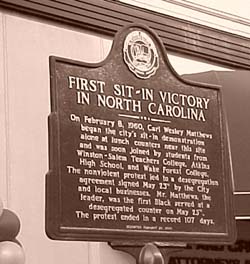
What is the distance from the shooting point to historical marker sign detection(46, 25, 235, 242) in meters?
4.43

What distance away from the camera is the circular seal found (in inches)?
190

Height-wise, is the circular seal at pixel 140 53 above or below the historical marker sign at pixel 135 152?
above

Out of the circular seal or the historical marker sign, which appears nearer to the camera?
the historical marker sign

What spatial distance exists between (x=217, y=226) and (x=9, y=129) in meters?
1.56

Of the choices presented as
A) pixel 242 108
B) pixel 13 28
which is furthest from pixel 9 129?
pixel 242 108

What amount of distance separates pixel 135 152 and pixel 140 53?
557mm

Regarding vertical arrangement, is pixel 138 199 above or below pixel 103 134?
below

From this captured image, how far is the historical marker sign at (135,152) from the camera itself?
443 centimetres

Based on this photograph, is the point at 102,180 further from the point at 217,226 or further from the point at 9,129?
the point at 9,129

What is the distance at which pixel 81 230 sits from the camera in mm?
4383

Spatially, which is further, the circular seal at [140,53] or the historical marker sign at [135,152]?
the circular seal at [140,53]

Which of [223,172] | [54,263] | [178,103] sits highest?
[178,103]

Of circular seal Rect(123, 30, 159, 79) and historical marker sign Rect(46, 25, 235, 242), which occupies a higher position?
circular seal Rect(123, 30, 159, 79)

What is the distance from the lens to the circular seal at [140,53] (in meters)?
4.82
